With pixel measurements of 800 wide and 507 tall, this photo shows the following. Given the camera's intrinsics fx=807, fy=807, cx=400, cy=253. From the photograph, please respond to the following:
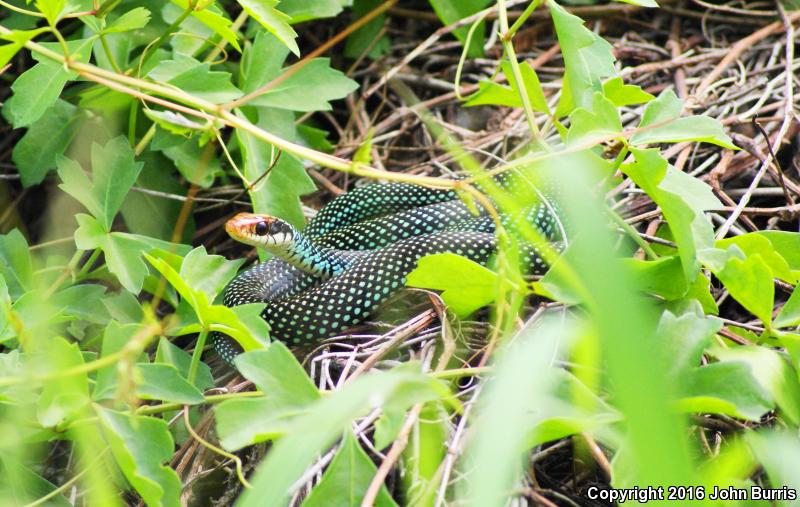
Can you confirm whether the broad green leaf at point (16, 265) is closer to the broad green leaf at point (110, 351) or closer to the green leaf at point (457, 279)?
the broad green leaf at point (110, 351)

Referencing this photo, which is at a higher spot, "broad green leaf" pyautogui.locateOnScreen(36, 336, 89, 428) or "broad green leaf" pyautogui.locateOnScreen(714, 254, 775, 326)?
"broad green leaf" pyautogui.locateOnScreen(36, 336, 89, 428)

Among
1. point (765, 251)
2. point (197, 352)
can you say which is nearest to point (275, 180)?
point (197, 352)

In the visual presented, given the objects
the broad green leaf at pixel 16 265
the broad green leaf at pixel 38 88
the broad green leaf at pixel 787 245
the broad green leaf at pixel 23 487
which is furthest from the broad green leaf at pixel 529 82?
the broad green leaf at pixel 23 487

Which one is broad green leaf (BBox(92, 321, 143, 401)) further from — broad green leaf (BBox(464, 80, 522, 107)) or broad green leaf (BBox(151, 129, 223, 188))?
broad green leaf (BBox(464, 80, 522, 107))

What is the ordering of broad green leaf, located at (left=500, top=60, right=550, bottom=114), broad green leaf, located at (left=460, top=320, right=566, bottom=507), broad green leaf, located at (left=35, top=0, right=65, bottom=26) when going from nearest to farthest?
1. broad green leaf, located at (left=460, top=320, right=566, bottom=507)
2. broad green leaf, located at (left=35, top=0, right=65, bottom=26)
3. broad green leaf, located at (left=500, top=60, right=550, bottom=114)

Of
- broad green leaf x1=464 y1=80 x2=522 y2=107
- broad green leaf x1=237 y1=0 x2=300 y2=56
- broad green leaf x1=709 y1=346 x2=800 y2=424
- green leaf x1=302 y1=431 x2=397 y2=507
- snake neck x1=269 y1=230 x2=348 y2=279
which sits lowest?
snake neck x1=269 y1=230 x2=348 y2=279

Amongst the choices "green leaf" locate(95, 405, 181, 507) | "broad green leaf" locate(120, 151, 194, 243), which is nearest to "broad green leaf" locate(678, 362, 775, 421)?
"green leaf" locate(95, 405, 181, 507)

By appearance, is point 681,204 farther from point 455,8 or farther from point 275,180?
point 455,8
